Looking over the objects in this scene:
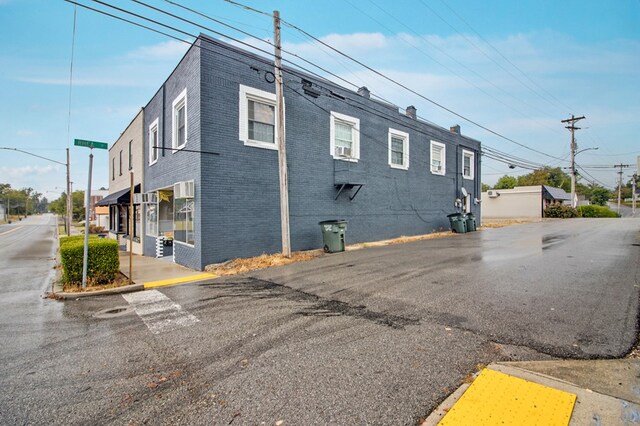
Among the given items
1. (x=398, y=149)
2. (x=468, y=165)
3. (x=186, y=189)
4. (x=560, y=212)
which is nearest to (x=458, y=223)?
(x=468, y=165)

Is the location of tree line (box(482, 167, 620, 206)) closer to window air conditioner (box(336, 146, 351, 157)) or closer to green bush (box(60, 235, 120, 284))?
window air conditioner (box(336, 146, 351, 157))

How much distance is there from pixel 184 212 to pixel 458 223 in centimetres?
1594

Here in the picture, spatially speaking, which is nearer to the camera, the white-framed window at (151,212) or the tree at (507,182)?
the white-framed window at (151,212)

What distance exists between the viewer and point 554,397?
2.82m

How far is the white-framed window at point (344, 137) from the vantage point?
14.0 meters

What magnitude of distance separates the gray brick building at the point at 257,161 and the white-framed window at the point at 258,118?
36 mm

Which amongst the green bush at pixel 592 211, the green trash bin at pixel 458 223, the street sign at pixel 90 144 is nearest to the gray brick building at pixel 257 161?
the street sign at pixel 90 144

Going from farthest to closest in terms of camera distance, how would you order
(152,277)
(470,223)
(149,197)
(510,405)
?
(470,223), (149,197), (152,277), (510,405)

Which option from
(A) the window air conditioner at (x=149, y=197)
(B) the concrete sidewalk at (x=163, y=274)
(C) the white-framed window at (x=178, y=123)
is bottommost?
(B) the concrete sidewalk at (x=163, y=274)

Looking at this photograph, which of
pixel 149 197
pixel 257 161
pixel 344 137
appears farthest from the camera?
pixel 149 197

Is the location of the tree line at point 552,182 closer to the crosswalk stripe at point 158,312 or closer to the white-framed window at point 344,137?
the white-framed window at point 344,137

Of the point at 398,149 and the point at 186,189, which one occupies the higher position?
the point at 398,149

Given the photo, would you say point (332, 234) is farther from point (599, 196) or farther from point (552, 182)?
point (599, 196)

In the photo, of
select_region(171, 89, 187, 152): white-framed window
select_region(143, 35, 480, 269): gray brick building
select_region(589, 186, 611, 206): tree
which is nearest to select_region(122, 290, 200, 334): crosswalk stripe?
select_region(143, 35, 480, 269): gray brick building
